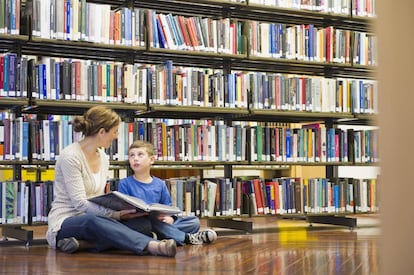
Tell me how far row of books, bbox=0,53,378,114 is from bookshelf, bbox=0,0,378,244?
0.01 metres

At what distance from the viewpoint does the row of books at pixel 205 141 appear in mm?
A: 4340

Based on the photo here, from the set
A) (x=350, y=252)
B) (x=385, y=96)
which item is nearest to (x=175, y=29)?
(x=350, y=252)

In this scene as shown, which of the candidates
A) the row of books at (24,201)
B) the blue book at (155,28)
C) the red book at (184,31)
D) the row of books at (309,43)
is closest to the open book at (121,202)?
the row of books at (24,201)

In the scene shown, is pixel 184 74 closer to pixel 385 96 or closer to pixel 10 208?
pixel 10 208

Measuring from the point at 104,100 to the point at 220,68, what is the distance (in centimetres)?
115

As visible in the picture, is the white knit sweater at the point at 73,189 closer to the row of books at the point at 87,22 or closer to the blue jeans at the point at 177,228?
the blue jeans at the point at 177,228

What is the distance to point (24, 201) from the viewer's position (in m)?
4.29

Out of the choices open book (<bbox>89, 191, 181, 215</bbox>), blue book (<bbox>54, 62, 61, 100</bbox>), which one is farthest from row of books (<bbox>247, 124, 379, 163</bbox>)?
open book (<bbox>89, 191, 181, 215</bbox>)

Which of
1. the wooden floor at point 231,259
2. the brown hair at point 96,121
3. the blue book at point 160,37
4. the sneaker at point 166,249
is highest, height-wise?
the blue book at point 160,37

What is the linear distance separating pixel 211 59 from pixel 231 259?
227cm

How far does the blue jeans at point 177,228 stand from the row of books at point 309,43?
5.11 feet

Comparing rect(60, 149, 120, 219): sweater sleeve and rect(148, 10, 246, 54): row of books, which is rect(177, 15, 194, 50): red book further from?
rect(60, 149, 120, 219): sweater sleeve

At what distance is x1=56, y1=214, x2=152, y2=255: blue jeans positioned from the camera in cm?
353

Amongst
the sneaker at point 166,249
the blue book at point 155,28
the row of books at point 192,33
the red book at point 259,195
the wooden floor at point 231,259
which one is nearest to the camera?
the wooden floor at point 231,259
